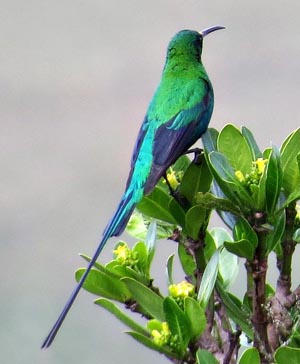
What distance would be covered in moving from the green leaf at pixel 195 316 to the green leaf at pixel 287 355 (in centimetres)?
12

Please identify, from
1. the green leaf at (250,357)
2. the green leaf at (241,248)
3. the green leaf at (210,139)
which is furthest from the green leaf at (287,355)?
the green leaf at (210,139)

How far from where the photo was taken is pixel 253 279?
1141mm

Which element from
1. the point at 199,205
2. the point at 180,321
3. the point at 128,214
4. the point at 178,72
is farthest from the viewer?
the point at 178,72

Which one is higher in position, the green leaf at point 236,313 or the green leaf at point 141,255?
the green leaf at point 141,255

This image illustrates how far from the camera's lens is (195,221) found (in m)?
1.22

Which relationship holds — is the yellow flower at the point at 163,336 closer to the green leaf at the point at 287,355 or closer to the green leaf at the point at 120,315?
the green leaf at the point at 120,315

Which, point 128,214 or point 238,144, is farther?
point 128,214

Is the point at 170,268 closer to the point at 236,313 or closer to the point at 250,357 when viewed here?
the point at 236,313

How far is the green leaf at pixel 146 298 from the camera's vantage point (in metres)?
1.14

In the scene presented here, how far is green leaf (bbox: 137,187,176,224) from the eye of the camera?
1.27 metres

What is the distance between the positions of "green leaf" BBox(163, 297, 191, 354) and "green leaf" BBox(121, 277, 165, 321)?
7 cm

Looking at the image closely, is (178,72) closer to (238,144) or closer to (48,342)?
(238,144)

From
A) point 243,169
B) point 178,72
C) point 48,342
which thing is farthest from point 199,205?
point 178,72

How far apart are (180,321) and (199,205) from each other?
18cm
